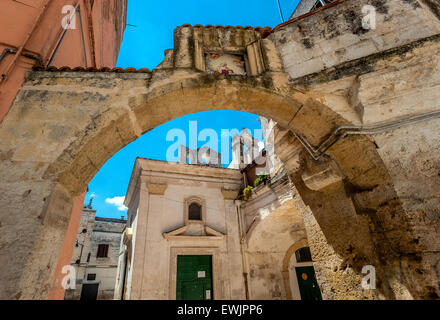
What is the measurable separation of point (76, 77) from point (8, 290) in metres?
2.09

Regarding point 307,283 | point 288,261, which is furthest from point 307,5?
point 307,283

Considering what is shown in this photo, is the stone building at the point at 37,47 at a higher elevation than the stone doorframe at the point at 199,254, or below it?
higher

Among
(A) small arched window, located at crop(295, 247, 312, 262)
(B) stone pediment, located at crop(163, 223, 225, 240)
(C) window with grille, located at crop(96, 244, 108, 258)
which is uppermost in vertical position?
(C) window with grille, located at crop(96, 244, 108, 258)

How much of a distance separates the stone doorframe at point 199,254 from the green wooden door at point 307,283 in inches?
129

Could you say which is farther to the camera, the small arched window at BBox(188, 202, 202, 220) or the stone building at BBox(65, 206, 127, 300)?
the stone building at BBox(65, 206, 127, 300)

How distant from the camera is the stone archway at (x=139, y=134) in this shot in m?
1.85

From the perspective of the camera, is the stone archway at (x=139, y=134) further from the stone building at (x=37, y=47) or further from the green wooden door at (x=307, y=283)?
the green wooden door at (x=307, y=283)

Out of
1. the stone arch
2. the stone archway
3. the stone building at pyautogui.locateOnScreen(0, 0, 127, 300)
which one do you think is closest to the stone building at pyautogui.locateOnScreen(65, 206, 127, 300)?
the stone arch

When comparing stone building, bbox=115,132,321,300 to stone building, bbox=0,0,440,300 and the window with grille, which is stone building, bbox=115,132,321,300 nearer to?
stone building, bbox=0,0,440,300

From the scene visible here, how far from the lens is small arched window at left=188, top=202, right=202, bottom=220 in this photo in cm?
929

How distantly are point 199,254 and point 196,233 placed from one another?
0.77 metres

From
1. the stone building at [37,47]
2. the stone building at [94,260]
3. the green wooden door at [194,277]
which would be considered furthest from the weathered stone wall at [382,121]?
the stone building at [94,260]

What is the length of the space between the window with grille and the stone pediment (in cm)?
1434

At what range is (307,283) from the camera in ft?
28.9
